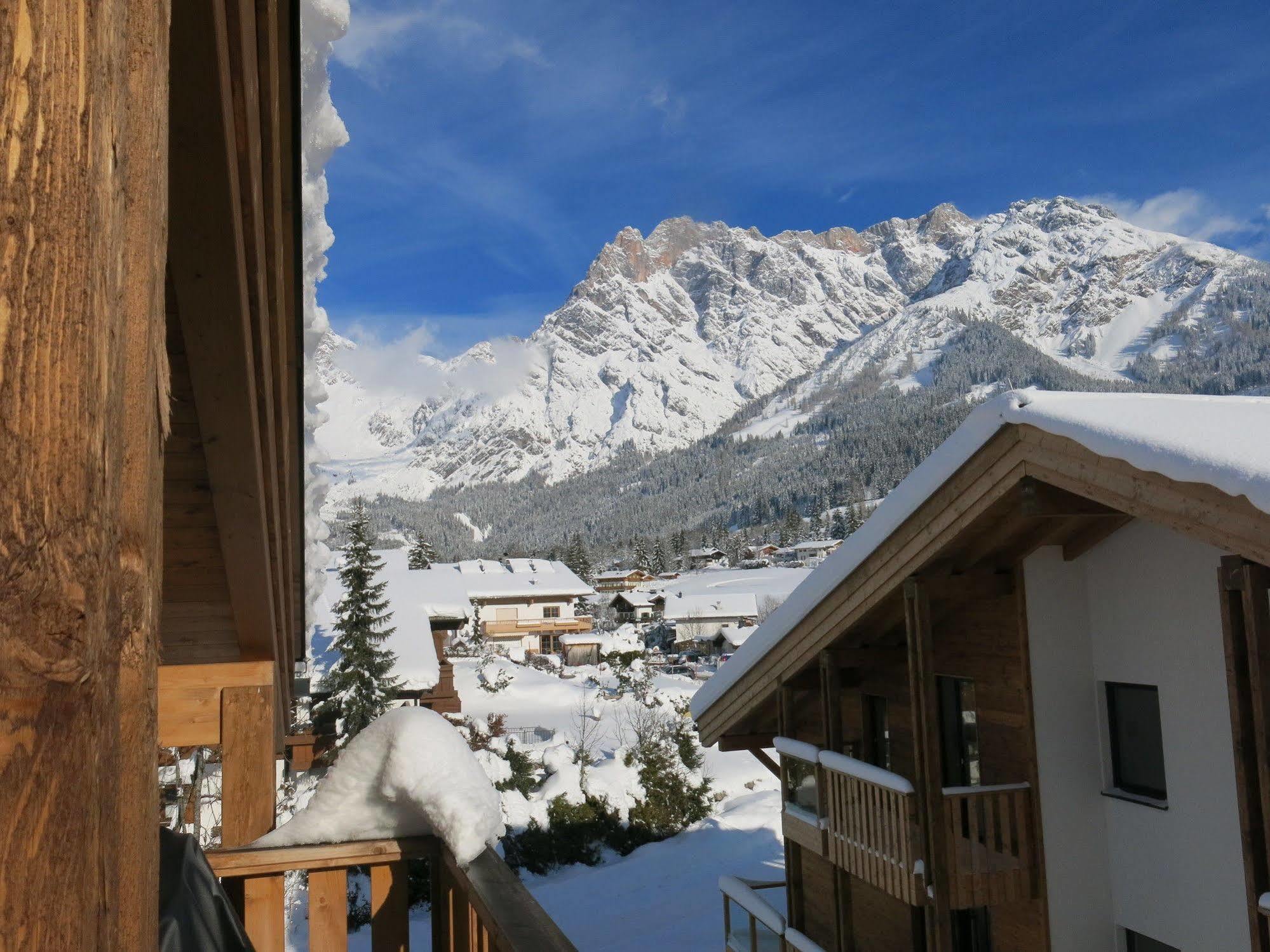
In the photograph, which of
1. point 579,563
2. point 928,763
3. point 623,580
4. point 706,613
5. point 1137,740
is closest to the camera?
point 1137,740

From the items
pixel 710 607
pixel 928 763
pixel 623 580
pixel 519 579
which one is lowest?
pixel 928 763

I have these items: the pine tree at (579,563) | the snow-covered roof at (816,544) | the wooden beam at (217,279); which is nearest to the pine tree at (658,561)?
the pine tree at (579,563)

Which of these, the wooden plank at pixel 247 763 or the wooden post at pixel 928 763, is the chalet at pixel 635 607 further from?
the wooden plank at pixel 247 763

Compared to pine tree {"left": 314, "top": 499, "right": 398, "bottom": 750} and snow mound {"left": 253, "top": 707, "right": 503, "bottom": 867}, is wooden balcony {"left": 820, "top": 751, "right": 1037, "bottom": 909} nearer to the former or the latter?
snow mound {"left": 253, "top": 707, "right": 503, "bottom": 867}

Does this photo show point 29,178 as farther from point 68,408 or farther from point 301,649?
point 301,649

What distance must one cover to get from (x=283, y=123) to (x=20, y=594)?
2.20 metres

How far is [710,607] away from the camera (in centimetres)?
5891

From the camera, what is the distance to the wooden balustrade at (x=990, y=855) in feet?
24.0

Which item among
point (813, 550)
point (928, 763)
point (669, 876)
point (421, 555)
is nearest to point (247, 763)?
point (928, 763)

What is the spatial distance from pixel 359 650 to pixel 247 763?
69.2 feet

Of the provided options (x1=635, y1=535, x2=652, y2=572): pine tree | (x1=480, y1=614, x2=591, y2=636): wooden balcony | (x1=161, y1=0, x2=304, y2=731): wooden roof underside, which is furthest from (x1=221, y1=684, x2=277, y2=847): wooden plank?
(x1=635, y1=535, x2=652, y2=572): pine tree

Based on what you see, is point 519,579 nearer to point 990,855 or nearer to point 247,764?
A: point 990,855

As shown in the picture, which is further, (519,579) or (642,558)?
(642,558)

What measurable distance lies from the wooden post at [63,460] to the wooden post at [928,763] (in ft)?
23.6
